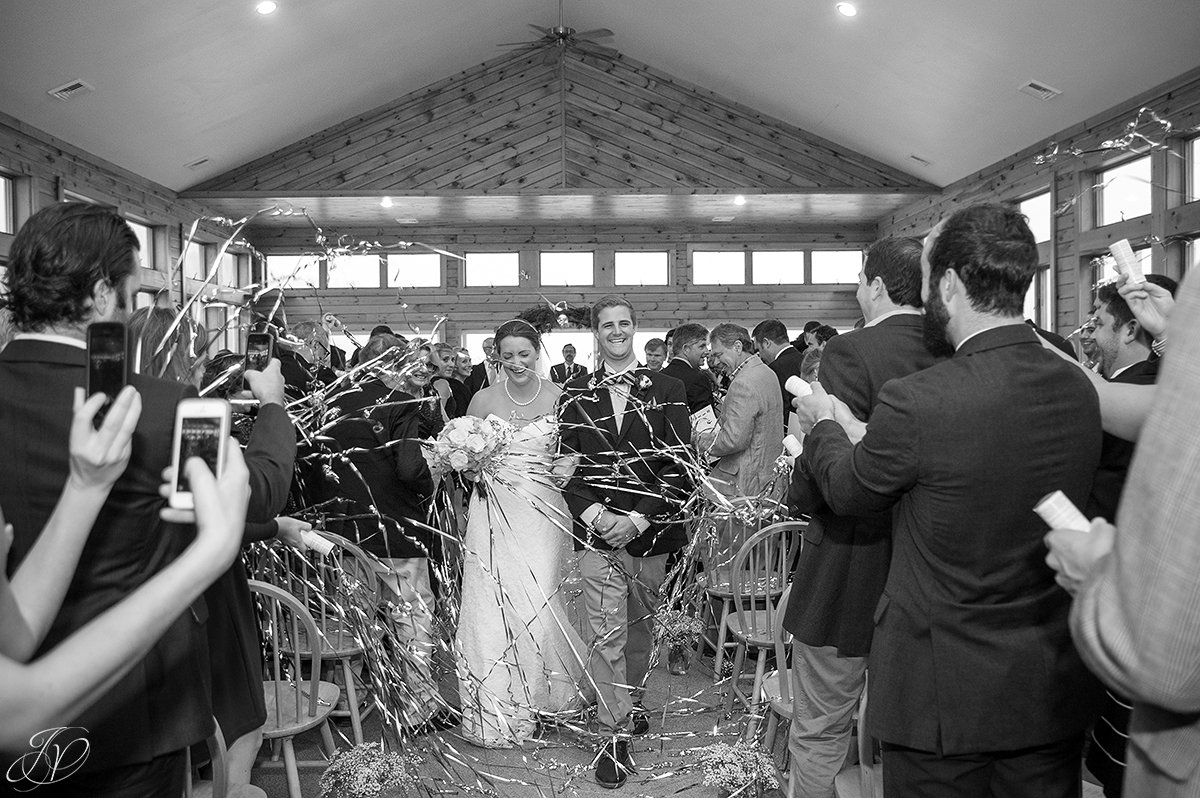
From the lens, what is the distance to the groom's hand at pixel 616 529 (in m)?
3.47

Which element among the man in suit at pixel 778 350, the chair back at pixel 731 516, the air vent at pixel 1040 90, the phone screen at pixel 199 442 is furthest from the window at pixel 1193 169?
the phone screen at pixel 199 442

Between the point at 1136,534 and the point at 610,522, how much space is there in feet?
8.63

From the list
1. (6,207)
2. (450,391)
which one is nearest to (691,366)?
(450,391)

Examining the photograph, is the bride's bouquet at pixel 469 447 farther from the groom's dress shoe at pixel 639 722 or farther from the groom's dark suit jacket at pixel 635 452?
the groom's dress shoe at pixel 639 722

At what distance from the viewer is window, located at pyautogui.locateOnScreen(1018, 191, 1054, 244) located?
9177 mm

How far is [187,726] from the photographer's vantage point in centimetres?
162

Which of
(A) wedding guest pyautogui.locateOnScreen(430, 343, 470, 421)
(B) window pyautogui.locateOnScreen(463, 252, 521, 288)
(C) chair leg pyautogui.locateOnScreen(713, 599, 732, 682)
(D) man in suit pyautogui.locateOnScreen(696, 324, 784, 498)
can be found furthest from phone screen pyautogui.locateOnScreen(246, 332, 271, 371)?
(B) window pyautogui.locateOnScreen(463, 252, 521, 288)

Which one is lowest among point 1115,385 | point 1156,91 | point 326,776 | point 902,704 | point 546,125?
point 326,776

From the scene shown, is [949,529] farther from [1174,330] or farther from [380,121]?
[380,121]

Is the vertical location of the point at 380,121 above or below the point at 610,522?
Answer: above

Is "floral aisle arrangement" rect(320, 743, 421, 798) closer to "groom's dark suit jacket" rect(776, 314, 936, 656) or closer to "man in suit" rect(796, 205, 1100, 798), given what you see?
"groom's dark suit jacket" rect(776, 314, 936, 656)

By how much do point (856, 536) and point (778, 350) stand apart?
4.68 m

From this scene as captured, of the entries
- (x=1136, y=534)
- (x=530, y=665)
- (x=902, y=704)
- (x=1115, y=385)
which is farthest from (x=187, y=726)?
(x=530, y=665)

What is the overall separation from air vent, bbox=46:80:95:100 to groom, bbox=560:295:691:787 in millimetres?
5959
